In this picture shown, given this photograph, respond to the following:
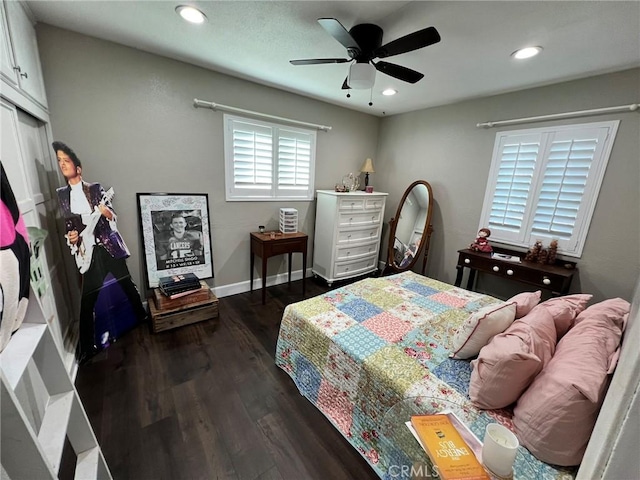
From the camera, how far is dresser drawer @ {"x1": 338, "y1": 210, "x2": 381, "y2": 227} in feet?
10.8

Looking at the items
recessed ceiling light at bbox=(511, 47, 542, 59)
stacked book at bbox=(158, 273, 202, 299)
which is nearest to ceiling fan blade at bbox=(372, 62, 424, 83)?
recessed ceiling light at bbox=(511, 47, 542, 59)

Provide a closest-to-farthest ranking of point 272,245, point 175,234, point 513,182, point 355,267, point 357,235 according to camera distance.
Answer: point 175,234
point 513,182
point 272,245
point 357,235
point 355,267

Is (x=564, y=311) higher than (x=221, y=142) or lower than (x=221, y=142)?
lower

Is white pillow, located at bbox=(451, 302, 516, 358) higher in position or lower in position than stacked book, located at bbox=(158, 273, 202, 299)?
higher

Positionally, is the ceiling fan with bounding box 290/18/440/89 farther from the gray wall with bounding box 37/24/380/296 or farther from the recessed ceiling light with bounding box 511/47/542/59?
the gray wall with bounding box 37/24/380/296

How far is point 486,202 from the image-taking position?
9.61ft

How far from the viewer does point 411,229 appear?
358 cm

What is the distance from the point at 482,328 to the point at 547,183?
2128mm

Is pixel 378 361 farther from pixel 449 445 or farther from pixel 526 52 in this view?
pixel 526 52

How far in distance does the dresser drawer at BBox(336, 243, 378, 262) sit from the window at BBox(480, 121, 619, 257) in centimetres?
147

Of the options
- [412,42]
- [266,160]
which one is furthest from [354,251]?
[412,42]

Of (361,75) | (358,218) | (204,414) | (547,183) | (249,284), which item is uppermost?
(361,75)

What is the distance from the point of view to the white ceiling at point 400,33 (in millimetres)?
1466

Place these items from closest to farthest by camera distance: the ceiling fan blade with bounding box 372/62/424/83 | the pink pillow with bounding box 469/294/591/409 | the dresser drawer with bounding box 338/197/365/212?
the pink pillow with bounding box 469/294/591/409 → the ceiling fan blade with bounding box 372/62/424/83 → the dresser drawer with bounding box 338/197/365/212
